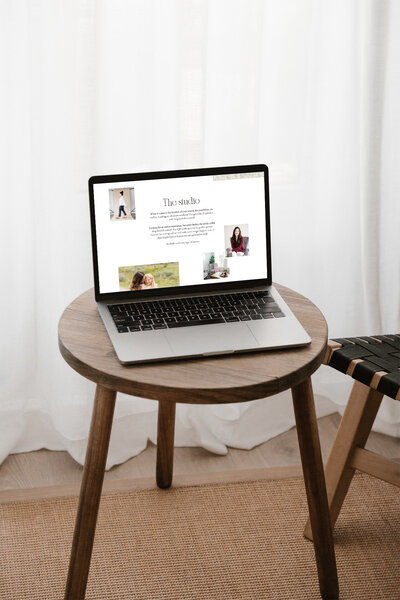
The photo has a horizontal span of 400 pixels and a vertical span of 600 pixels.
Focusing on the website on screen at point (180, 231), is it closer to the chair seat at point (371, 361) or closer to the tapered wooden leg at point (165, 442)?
the chair seat at point (371, 361)

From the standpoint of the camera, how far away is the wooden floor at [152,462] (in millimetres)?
1852

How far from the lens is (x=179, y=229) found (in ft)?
4.83

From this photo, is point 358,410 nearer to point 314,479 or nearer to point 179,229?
point 314,479

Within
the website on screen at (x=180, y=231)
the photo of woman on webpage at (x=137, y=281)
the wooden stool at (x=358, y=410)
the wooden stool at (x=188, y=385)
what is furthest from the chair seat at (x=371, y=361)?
the photo of woman on webpage at (x=137, y=281)

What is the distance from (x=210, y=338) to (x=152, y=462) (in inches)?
28.0

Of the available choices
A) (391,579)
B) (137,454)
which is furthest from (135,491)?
(391,579)

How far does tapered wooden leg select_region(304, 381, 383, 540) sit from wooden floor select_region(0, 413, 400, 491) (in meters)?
0.31

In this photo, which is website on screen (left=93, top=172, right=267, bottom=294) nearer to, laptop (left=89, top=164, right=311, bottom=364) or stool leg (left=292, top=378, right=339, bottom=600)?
laptop (left=89, top=164, right=311, bottom=364)

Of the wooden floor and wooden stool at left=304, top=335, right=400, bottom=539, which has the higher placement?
wooden stool at left=304, top=335, right=400, bottom=539

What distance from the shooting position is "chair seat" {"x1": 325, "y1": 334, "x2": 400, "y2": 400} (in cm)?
142

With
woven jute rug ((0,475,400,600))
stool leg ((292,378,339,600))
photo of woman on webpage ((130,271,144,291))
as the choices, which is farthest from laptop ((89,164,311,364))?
woven jute rug ((0,475,400,600))

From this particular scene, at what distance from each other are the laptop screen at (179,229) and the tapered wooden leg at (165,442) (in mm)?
355

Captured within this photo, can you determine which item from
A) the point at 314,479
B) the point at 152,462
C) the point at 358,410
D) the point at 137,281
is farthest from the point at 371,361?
the point at 152,462

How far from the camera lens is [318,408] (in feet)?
7.05
